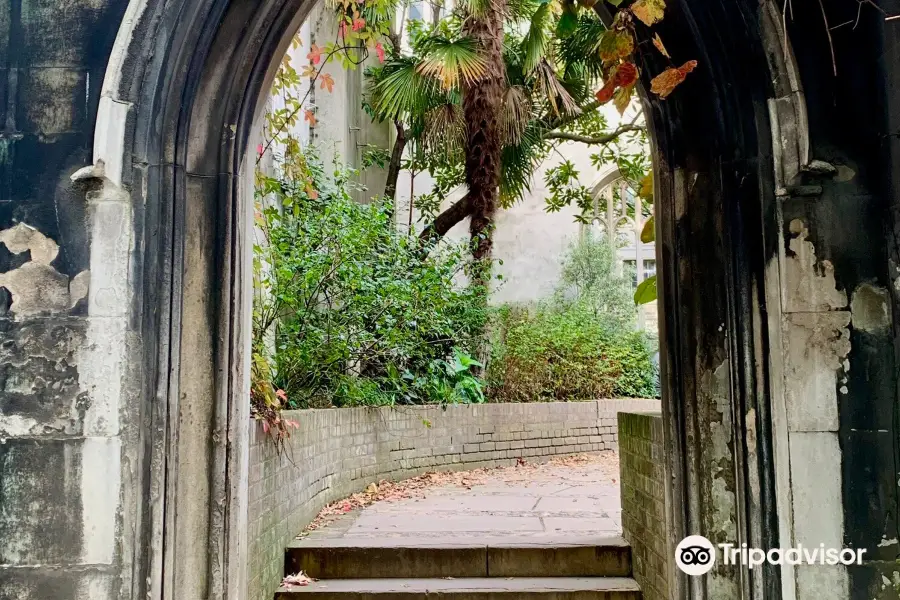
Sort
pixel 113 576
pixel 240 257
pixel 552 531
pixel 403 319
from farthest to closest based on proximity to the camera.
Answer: pixel 403 319
pixel 552 531
pixel 240 257
pixel 113 576

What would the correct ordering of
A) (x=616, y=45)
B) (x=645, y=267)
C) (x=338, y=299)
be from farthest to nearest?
1. (x=645, y=267)
2. (x=338, y=299)
3. (x=616, y=45)

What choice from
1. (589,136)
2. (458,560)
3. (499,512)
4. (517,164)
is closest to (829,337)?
(458,560)

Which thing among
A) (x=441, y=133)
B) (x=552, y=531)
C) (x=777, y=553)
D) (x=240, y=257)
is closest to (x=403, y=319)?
(x=552, y=531)

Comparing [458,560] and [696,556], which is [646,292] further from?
[458,560]

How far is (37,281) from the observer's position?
121 inches

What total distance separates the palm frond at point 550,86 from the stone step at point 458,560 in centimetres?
667

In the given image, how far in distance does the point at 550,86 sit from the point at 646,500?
678 cm

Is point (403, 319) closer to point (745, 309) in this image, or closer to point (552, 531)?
point (552, 531)

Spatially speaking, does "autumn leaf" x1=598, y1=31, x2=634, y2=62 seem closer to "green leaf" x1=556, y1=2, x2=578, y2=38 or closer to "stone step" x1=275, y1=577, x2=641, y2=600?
"green leaf" x1=556, y1=2, x2=578, y2=38

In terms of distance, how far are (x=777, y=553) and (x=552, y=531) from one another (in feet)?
11.2

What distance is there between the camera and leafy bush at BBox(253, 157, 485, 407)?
7.13 meters

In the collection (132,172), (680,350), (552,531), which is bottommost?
(552,531)

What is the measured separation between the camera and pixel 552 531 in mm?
6344

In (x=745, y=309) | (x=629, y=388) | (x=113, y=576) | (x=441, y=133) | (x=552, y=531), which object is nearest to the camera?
(x=113, y=576)
